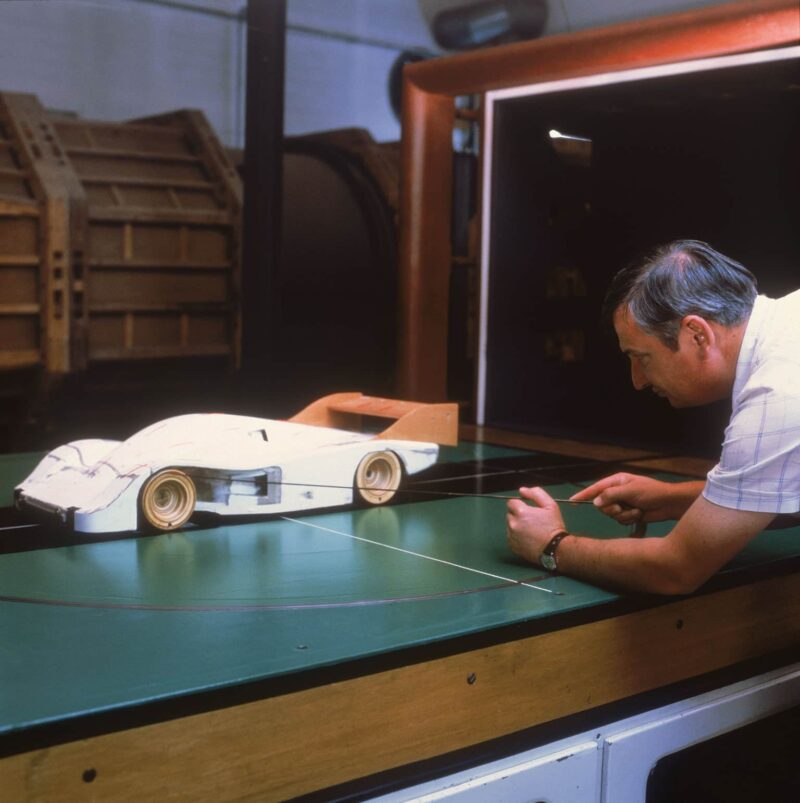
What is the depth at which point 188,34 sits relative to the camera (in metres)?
9.81

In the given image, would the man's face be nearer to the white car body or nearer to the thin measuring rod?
the thin measuring rod

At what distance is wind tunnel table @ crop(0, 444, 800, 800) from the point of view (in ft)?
4.39

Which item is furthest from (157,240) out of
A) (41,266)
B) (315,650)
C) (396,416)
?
(315,650)

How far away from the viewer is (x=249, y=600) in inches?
70.4

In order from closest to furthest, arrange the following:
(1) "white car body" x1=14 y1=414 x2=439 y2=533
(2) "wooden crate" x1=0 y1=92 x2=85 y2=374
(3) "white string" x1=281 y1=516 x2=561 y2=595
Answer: (3) "white string" x1=281 y1=516 x2=561 y2=595
(1) "white car body" x1=14 y1=414 x2=439 y2=533
(2) "wooden crate" x1=0 y1=92 x2=85 y2=374

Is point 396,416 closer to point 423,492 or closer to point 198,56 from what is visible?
point 423,492

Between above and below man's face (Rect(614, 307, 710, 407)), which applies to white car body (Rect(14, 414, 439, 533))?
below

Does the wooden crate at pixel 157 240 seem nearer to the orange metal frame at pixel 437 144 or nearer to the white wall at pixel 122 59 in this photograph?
the orange metal frame at pixel 437 144

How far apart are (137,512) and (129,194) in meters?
4.00

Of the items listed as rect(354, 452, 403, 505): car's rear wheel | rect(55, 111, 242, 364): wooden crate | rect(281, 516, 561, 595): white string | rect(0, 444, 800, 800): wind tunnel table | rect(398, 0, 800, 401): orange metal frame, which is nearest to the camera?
rect(0, 444, 800, 800): wind tunnel table

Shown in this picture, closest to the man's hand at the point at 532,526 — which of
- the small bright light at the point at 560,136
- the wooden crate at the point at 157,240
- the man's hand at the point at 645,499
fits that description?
the man's hand at the point at 645,499

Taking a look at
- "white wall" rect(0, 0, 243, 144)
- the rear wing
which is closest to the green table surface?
the rear wing

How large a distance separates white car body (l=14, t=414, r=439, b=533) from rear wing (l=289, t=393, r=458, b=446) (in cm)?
14

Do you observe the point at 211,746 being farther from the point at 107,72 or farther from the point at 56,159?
the point at 107,72
